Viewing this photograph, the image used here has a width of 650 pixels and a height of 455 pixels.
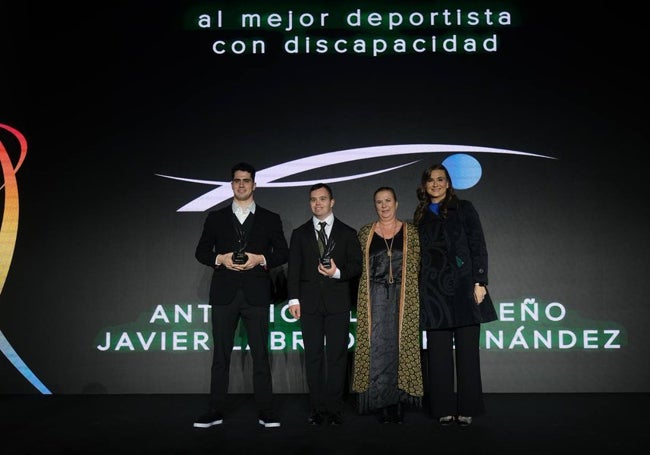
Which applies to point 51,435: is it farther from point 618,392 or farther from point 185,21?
point 618,392

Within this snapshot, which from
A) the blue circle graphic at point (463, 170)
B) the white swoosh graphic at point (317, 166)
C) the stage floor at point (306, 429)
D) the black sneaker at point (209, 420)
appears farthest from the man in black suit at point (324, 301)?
the blue circle graphic at point (463, 170)

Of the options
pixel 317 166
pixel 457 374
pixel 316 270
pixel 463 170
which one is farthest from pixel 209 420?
pixel 463 170

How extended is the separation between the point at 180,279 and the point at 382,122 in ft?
6.40

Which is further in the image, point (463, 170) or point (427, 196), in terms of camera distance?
point (463, 170)

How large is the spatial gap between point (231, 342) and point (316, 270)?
2.20 ft

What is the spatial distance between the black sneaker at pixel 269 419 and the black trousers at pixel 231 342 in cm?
6

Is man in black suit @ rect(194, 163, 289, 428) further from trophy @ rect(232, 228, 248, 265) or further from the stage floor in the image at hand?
the stage floor

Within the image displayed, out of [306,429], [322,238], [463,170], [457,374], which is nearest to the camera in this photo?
[306,429]

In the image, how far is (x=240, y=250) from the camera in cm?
345

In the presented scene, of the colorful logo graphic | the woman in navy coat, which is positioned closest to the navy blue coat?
the woman in navy coat

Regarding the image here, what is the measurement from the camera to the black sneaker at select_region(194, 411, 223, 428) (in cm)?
331

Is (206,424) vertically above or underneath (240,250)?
underneath

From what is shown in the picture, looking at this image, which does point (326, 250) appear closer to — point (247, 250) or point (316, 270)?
point (316, 270)

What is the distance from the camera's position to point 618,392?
13.8 feet
